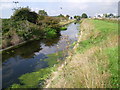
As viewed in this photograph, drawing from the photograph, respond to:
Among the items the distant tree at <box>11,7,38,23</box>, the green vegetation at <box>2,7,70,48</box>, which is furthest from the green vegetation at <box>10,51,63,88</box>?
the distant tree at <box>11,7,38,23</box>

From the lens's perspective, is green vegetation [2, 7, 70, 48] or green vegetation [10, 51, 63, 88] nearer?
green vegetation [10, 51, 63, 88]

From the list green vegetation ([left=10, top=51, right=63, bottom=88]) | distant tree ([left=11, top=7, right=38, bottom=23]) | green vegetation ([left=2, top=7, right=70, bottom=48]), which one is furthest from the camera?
distant tree ([left=11, top=7, right=38, bottom=23])

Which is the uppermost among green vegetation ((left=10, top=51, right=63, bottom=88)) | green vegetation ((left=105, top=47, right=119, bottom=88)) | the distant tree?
the distant tree

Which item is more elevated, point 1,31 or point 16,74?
point 1,31

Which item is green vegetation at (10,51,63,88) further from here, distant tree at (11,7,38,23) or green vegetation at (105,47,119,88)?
distant tree at (11,7,38,23)

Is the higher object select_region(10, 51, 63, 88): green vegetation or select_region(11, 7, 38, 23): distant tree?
select_region(11, 7, 38, 23): distant tree

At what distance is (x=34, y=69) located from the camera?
10.0 metres

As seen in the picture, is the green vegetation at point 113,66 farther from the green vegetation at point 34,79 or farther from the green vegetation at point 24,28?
the green vegetation at point 24,28

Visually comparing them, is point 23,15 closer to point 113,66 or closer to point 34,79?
point 34,79

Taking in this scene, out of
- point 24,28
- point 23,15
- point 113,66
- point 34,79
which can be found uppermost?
point 23,15

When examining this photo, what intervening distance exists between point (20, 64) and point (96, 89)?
8.22m

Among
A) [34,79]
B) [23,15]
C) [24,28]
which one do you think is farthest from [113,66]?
[23,15]

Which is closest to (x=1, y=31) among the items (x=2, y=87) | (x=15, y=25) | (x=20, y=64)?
(x=15, y=25)

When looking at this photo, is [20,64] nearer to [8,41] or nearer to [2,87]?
[2,87]
